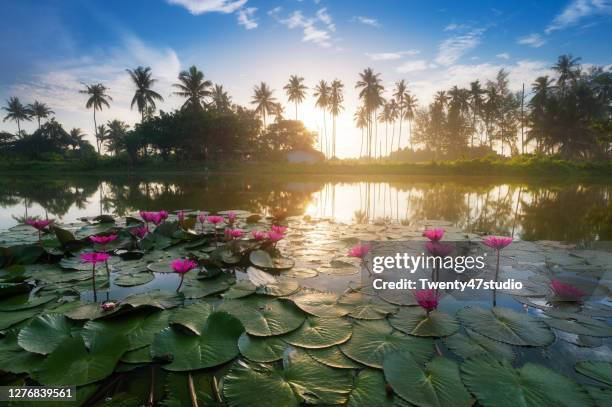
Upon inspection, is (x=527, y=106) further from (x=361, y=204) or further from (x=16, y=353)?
(x=16, y=353)

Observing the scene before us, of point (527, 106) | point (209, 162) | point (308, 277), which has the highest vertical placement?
point (527, 106)

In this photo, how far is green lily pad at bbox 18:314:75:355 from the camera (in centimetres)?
164

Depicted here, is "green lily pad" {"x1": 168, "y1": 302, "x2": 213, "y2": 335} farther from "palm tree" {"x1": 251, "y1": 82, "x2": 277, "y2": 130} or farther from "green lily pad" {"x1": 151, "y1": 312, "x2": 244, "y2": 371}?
"palm tree" {"x1": 251, "y1": 82, "x2": 277, "y2": 130}

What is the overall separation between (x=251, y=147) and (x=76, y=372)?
1392 inches

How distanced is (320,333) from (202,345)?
2.35 ft

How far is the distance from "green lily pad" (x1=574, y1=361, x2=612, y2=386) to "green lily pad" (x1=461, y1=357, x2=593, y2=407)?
0.22 meters

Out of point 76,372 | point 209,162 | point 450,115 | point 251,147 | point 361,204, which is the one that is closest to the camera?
point 76,372

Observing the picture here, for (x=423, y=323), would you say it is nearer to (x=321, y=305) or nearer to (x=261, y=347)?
(x=321, y=305)

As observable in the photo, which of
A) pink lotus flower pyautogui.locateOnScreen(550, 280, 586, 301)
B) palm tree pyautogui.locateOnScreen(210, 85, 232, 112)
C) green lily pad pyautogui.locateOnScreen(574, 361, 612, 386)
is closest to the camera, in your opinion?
green lily pad pyautogui.locateOnScreen(574, 361, 612, 386)

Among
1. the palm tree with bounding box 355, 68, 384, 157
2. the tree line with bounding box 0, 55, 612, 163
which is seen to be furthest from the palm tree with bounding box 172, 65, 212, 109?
the palm tree with bounding box 355, 68, 384, 157

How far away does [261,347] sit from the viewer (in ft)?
5.73

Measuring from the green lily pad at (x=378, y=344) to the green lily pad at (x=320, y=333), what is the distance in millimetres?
57

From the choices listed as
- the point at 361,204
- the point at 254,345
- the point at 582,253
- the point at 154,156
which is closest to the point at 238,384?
the point at 254,345

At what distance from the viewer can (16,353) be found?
5.45 feet
